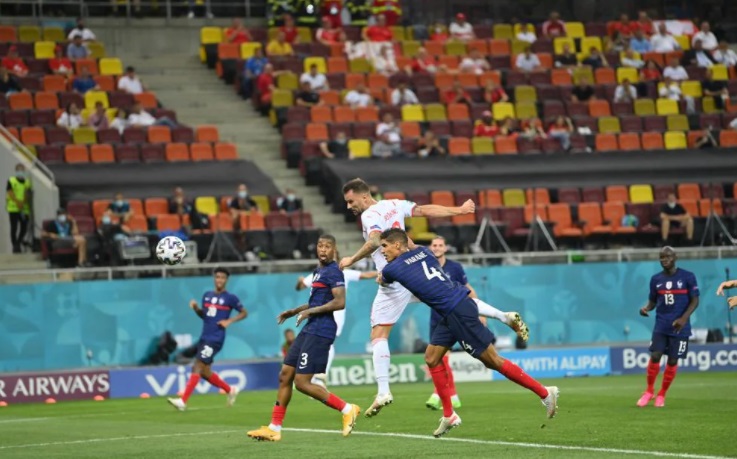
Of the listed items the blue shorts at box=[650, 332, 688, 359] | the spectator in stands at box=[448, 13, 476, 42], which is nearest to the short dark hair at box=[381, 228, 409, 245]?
the blue shorts at box=[650, 332, 688, 359]

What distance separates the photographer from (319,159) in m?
34.5

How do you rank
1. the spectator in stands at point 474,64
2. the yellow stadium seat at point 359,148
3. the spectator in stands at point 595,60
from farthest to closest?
the spectator in stands at point 595,60 < the spectator in stands at point 474,64 < the yellow stadium seat at point 359,148

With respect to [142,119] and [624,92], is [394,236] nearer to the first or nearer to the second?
[142,119]

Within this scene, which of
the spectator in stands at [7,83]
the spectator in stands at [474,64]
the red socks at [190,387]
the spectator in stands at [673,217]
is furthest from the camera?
the spectator in stands at [474,64]

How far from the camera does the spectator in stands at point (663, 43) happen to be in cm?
4322

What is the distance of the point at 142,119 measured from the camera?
34.8 m

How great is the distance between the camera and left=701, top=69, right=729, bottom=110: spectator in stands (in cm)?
4050

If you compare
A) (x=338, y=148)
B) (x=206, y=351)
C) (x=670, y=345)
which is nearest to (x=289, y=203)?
(x=338, y=148)

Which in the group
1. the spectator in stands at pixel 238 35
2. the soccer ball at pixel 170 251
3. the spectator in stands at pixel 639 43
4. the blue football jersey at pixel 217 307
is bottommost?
the blue football jersey at pixel 217 307

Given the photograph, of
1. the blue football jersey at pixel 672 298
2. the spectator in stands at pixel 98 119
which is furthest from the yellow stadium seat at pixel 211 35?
the blue football jersey at pixel 672 298

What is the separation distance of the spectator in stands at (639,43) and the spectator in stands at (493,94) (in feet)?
20.8

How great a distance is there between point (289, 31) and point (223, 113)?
3.83 m

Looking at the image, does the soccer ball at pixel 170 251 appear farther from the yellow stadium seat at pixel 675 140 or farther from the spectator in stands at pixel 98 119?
the yellow stadium seat at pixel 675 140

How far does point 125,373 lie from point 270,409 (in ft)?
19.4
